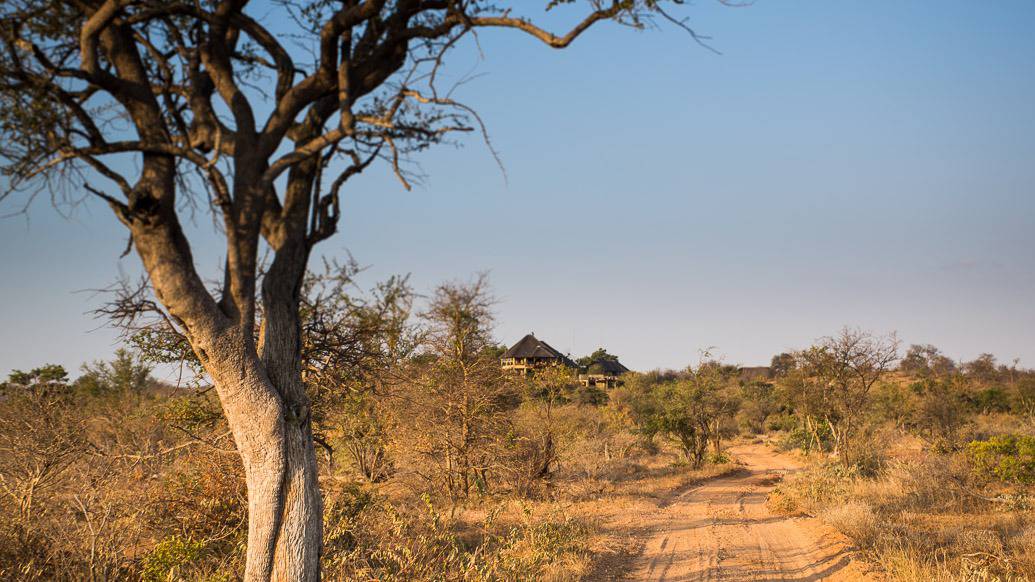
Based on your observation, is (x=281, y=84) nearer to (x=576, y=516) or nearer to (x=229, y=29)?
(x=229, y=29)

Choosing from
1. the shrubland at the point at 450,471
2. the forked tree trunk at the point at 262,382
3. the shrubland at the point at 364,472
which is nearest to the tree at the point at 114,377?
the shrubland at the point at 450,471

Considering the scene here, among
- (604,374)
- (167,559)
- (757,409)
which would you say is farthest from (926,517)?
(604,374)

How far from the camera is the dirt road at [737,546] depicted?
771 centimetres

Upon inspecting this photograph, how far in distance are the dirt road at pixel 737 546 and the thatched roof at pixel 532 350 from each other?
2280cm

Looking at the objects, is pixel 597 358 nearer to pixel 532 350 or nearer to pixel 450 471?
pixel 532 350

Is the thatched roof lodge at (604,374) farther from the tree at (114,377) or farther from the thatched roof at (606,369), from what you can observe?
the tree at (114,377)

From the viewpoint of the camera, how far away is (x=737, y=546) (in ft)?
29.8

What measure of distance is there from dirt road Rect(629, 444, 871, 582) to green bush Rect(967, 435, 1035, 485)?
4.12 meters

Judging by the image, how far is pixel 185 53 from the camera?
14.3ft

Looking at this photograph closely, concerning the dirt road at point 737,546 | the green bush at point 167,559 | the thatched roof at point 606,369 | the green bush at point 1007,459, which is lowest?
the dirt road at point 737,546

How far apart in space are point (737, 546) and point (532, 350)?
28618 millimetres

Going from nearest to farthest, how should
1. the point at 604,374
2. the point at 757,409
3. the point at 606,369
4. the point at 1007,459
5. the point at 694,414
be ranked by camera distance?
the point at 1007,459 → the point at 694,414 → the point at 757,409 → the point at 604,374 → the point at 606,369

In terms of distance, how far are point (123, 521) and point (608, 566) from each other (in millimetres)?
5974

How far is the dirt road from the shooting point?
7711 mm
